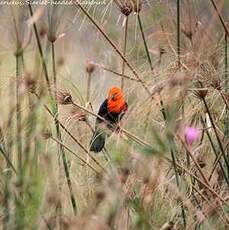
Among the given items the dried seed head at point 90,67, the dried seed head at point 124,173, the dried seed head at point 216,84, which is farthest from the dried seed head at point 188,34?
the dried seed head at point 124,173

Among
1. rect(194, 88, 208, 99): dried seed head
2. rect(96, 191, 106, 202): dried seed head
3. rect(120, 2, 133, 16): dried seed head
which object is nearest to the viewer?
rect(96, 191, 106, 202): dried seed head

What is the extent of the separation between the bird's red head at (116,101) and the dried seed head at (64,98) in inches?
5.1

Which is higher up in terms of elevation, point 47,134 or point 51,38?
point 51,38

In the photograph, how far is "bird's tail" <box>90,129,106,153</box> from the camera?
1.35m

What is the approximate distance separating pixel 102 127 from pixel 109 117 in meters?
0.14

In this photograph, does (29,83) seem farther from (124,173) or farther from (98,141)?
(124,173)

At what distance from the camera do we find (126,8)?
151 centimetres

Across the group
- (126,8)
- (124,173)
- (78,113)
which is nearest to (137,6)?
(126,8)

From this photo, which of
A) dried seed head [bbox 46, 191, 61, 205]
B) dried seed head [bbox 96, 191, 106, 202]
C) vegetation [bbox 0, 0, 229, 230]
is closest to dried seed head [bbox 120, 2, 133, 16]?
vegetation [bbox 0, 0, 229, 230]

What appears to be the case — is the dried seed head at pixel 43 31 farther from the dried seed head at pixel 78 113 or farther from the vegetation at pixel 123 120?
the dried seed head at pixel 78 113

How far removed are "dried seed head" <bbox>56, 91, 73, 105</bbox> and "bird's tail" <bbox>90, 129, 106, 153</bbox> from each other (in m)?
0.08

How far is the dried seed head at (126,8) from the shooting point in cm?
151

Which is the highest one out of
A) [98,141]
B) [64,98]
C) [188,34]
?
[188,34]

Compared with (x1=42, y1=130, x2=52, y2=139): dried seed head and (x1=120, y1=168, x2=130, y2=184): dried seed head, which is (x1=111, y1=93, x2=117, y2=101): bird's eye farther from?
(x1=120, y1=168, x2=130, y2=184): dried seed head
